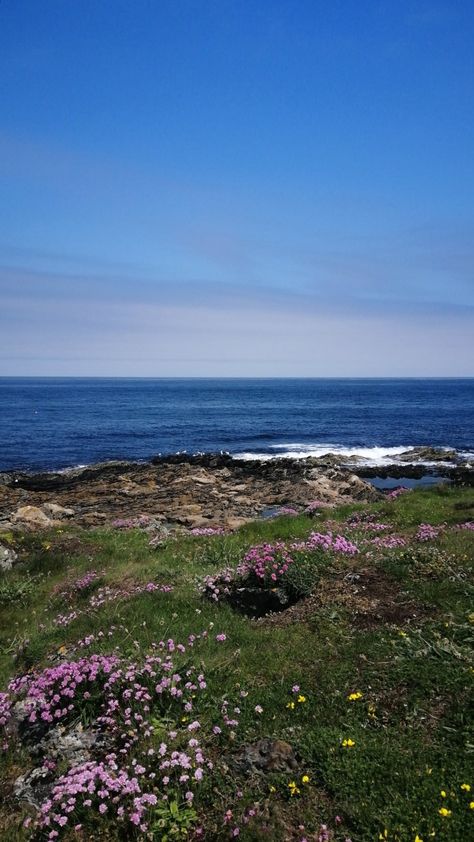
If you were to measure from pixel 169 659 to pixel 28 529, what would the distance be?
18.5m

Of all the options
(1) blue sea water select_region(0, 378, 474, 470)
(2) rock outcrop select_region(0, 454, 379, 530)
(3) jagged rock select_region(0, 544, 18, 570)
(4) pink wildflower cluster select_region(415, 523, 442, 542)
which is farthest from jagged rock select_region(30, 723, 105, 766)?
(1) blue sea water select_region(0, 378, 474, 470)

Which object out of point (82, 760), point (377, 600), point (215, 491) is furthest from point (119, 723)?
point (215, 491)

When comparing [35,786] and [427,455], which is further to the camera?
[427,455]

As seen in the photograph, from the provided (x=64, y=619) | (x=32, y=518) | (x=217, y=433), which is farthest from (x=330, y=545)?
(x=217, y=433)

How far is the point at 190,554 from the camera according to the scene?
15914 millimetres

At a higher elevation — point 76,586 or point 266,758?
point 266,758

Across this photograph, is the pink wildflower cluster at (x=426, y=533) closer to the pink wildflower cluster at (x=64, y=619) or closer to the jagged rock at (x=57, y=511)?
the pink wildflower cluster at (x=64, y=619)

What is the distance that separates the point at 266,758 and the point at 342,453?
53.6 metres

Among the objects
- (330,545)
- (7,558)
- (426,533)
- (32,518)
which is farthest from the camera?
(32,518)

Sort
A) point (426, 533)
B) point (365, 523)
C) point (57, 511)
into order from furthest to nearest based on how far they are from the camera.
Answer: point (57, 511), point (365, 523), point (426, 533)

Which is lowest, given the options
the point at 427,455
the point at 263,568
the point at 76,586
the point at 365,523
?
the point at 427,455

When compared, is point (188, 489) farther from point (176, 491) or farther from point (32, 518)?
point (32, 518)

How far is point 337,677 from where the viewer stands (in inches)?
319

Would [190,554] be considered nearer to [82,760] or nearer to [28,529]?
[82,760]
